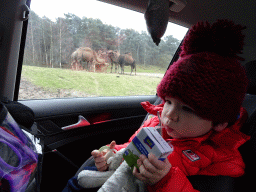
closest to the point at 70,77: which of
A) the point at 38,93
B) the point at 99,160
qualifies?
the point at 38,93

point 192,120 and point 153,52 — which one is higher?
point 153,52

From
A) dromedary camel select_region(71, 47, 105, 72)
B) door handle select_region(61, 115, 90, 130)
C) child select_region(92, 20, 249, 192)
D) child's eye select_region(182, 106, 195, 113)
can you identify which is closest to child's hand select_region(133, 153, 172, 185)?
child select_region(92, 20, 249, 192)

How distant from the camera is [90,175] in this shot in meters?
1.00

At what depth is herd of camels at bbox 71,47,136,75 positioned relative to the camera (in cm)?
195

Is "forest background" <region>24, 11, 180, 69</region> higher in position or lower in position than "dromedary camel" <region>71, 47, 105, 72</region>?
higher

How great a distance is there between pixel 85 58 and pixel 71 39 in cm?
24

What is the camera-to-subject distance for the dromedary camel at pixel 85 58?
75.9 inches

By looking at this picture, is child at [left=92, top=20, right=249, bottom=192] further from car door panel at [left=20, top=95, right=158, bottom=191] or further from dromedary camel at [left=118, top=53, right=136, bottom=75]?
dromedary camel at [left=118, top=53, right=136, bottom=75]

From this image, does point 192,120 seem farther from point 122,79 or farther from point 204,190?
point 122,79

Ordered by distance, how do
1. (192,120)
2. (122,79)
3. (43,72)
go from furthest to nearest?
(122,79) < (43,72) < (192,120)

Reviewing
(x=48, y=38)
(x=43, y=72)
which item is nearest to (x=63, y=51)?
(x=48, y=38)

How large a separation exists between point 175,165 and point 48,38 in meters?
1.51

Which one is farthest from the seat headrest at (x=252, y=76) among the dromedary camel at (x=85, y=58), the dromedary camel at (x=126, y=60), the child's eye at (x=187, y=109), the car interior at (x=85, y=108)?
the dromedary camel at (x=85, y=58)

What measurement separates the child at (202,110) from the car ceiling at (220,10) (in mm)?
681
